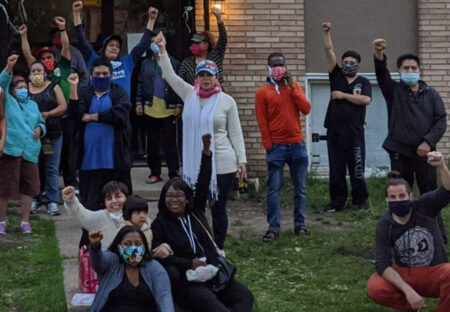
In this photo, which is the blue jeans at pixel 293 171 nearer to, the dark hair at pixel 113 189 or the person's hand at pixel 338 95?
the person's hand at pixel 338 95

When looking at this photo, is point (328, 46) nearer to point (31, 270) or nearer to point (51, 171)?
point (51, 171)

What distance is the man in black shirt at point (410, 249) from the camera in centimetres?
769

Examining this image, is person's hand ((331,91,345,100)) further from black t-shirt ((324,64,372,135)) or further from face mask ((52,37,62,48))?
face mask ((52,37,62,48))

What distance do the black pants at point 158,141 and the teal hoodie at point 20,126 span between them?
1.95 metres

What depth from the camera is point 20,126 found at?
34.7 feet

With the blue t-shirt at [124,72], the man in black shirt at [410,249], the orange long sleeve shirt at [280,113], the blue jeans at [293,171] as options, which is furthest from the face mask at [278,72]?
the man in black shirt at [410,249]

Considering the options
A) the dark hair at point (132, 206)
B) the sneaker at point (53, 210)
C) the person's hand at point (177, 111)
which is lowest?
the sneaker at point (53, 210)

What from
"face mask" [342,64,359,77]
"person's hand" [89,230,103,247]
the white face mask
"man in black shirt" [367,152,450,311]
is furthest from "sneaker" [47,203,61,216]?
"man in black shirt" [367,152,450,311]

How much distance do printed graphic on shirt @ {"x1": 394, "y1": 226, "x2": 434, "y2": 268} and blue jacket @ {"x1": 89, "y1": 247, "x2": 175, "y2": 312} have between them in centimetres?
182

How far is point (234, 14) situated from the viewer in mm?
13305

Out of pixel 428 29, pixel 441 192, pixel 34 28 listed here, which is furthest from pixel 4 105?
pixel 428 29

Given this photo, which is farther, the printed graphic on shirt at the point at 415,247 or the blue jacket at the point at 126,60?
the blue jacket at the point at 126,60

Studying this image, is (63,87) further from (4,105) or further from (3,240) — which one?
(3,240)

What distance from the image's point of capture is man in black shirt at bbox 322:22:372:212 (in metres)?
11.7
